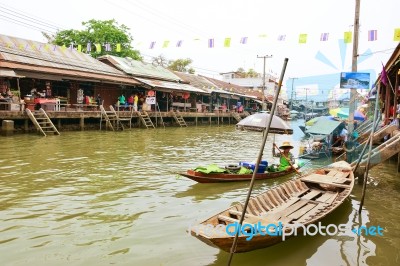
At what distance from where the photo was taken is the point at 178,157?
11.9 meters

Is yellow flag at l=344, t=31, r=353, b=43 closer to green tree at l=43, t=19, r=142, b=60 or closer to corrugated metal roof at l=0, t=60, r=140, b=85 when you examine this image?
corrugated metal roof at l=0, t=60, r=140, b=85

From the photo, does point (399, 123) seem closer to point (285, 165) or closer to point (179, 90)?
point (285, 165)

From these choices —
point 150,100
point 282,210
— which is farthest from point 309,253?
point 150,100

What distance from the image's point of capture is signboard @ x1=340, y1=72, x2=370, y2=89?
10539 mm

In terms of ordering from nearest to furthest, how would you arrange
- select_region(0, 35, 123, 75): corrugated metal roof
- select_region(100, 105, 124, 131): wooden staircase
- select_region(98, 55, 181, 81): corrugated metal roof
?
select_region(0, 35, 123, 75): corrugated metal roof < select_region(100, 105, 124, 131): wooden staircase < select_region(98, 55, 181, 81): corrugated metal roof

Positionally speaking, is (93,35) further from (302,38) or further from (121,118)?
(302,38)

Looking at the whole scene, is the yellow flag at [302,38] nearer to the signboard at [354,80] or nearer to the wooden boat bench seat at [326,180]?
the signboard at [354,80]

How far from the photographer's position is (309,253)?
14.9ft

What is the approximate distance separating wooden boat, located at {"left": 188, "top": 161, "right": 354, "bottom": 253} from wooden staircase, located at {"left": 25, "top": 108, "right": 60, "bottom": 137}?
42.2ft

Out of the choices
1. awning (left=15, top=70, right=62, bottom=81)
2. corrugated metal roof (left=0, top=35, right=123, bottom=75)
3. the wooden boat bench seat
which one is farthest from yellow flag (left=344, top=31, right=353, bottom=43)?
corrugated metal roof (left=0, top=35, right=123, bottom=75)

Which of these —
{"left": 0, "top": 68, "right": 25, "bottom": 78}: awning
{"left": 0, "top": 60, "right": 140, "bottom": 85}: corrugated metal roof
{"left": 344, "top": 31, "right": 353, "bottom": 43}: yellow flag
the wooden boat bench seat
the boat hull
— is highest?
{"left": 344, "top": 31, "right": 353, "bottom": 43}: yellow flag

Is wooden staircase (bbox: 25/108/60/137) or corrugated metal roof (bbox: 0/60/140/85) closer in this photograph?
wooden staircase (bbox: 25/108/60/137)

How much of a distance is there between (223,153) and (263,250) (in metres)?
8.83

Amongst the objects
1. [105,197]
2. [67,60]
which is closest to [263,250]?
[105,197]
